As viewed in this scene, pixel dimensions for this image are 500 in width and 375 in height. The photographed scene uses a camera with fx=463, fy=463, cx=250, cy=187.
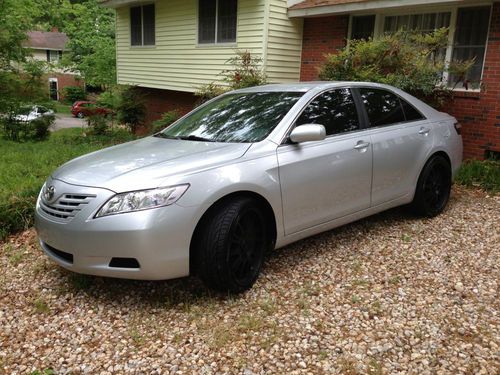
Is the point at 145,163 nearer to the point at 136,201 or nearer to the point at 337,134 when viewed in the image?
the point at 136,201

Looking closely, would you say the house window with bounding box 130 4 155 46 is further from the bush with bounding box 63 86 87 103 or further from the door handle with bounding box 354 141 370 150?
the bush with bounding box 63 86 87 103

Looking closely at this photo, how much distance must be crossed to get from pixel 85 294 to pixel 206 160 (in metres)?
1.40

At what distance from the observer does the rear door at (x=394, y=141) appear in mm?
4541

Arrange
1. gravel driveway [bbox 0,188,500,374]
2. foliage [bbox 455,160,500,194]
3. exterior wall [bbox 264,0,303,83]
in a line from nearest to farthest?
gravel driveway [bbox 0,188,500,374]
foliage [bbox 455,160,500,194]
exterior wall [bbox 264,0,303,83]

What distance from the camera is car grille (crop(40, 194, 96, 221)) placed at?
Result: 10.4ft

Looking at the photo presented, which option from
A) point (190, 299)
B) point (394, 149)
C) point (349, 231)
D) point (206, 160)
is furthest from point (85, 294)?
point (394, 149)

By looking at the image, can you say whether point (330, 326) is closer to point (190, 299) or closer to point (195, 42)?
point (190, 299)

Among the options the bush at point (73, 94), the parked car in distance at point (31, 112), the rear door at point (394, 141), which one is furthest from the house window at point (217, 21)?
the bush at point (73, 94)

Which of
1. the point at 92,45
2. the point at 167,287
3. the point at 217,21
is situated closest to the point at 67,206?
the point at 167,287

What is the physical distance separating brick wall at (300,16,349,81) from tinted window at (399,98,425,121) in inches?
198

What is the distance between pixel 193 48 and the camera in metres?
12.3

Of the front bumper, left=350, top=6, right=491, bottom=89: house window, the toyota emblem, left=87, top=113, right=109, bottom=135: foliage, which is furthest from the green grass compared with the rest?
left=350, top=6, right=491, bottom=89: house window

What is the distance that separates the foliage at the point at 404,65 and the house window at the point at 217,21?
3.86 metres

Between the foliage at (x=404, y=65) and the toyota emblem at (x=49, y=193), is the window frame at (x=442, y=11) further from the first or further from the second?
the toyota emblem at (x=49, y=193)
